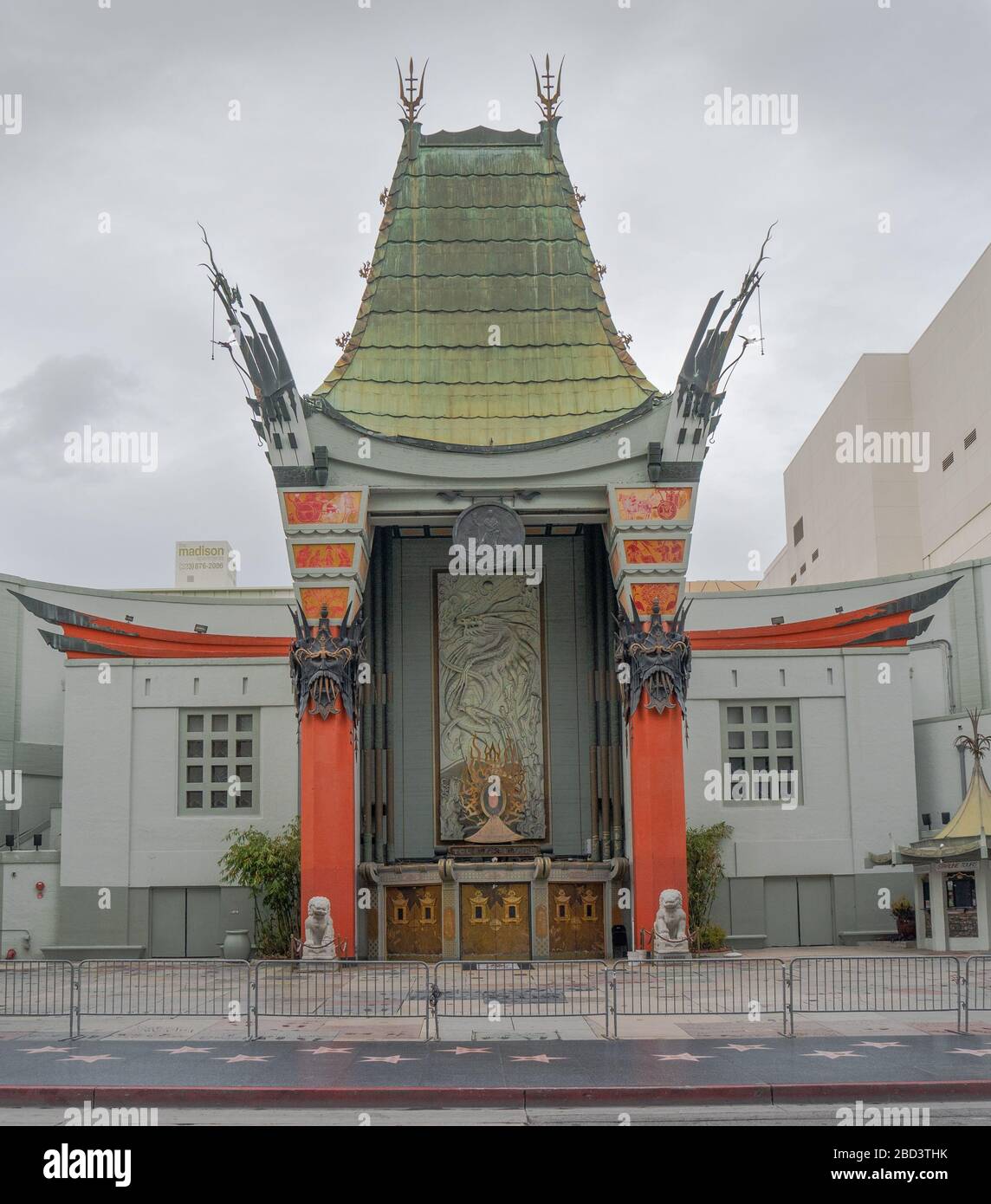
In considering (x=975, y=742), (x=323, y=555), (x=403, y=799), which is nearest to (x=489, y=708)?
(x=403, y=799)

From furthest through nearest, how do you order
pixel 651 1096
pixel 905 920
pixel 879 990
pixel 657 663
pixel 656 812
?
pixel 905 920
pixel 657 663
pixel 656 812
pixel 879 990
pixel 651 1096

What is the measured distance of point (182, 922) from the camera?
36812 millimetres

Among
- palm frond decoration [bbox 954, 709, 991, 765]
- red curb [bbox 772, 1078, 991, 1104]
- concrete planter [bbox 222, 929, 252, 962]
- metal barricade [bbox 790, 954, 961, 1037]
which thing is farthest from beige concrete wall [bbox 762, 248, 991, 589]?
red curb [bbox 772, 1078, 991, 1104]

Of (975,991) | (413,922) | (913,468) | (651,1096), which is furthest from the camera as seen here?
(913,468)

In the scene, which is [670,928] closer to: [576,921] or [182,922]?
[576,921]

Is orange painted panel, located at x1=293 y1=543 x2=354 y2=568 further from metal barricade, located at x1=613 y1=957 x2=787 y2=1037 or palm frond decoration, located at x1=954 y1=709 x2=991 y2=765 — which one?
palm frond decoration, located at x1=954 y1=709 x2=991 y2=765

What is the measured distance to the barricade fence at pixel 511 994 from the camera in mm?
22000

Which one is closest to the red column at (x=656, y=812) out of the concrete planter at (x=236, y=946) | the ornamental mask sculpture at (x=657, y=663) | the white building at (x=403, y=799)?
the ornamental mask sculpture at (x=657, y=663)

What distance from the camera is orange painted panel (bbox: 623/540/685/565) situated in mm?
34781

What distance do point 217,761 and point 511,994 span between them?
14590 millimetres

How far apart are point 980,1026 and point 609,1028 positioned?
559 centimetres

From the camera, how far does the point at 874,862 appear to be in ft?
118

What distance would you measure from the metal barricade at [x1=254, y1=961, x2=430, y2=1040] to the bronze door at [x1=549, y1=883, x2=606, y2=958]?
422 cm
